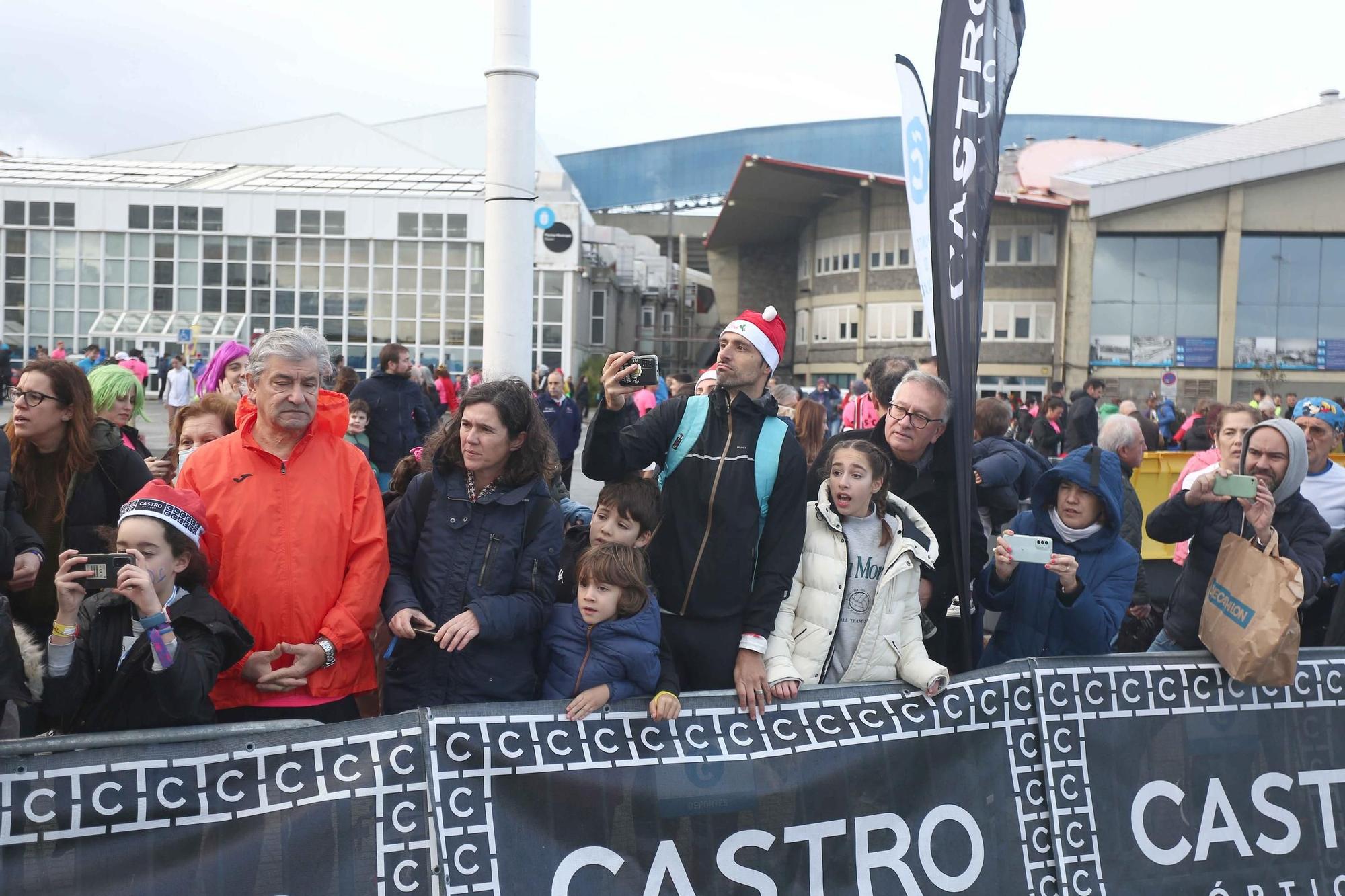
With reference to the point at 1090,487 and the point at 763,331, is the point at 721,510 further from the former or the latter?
the point at 1090,487

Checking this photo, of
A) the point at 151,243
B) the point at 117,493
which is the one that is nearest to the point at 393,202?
the point at 151,243

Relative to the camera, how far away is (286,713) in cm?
348

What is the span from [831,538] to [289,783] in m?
1.90

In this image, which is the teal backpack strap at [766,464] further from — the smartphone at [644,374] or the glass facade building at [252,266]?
the glass facade building at [252,266]

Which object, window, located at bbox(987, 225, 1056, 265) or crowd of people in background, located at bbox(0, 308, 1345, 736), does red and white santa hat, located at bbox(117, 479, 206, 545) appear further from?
window, located at bbox(987, 225, 1056, 265)

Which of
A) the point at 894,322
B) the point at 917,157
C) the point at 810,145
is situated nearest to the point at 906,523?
the point at 917,157

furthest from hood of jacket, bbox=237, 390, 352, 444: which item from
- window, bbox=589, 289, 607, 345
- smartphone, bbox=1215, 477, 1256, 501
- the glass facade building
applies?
window, bbox=589, 289, 607, 345

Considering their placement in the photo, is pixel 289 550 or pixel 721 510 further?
pixel 721 510

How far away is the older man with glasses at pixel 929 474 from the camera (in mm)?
4359

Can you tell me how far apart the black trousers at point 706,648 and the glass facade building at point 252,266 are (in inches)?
1375

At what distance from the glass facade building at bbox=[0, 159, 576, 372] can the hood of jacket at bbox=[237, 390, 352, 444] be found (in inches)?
1370

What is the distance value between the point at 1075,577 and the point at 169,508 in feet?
10.0

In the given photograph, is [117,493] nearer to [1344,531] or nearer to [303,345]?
[303,345]

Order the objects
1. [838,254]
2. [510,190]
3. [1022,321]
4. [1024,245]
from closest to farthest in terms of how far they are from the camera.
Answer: [510,190], [1024,245], [1022,321], [838,254]
